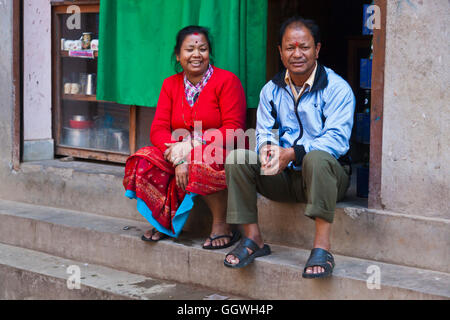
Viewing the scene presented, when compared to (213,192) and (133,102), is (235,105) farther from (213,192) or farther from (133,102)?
(133,102)

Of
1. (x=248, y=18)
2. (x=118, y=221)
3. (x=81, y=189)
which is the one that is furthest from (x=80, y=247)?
(x=248, y=18)

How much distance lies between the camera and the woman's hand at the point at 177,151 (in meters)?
4.09

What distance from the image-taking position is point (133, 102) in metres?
4.99

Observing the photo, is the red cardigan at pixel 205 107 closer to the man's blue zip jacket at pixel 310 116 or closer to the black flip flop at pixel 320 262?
the man's blue zip jacket at pixel 310 116

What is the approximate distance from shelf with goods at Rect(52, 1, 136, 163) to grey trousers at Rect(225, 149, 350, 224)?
1.89 m

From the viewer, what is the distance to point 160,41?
4832 millimetres

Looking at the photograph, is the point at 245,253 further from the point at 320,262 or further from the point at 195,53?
the point at 195,53

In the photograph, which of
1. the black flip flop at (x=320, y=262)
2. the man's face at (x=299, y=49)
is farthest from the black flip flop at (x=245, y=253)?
the man's face at (x=299, y=49)

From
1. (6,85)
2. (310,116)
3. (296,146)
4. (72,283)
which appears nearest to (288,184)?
(296,146)

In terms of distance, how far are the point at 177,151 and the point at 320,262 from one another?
4.09 ft

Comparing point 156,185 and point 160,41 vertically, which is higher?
point 160,41

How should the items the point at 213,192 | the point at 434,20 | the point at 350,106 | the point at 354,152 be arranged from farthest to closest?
the point at 354,152 → the point at 213,192 → the point at 350,106 → the point at 434,20

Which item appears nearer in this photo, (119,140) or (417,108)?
(417,108)

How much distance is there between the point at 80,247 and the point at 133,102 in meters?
1.23
